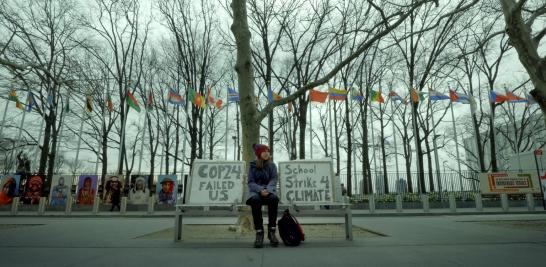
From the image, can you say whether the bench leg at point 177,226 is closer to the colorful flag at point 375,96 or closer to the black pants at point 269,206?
the black pants at point 269,206

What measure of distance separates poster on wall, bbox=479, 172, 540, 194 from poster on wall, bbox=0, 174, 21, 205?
26.7m

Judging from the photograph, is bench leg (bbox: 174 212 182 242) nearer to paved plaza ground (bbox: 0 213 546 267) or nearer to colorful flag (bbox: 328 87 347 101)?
paved plaza ground (bbox: 0 213 546 267)

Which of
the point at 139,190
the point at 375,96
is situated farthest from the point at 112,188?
the point at 375,96

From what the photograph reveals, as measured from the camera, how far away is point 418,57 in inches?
876

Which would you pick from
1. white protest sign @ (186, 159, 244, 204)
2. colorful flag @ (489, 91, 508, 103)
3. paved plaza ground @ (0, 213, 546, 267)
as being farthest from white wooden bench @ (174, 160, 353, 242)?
colorful flag @ (489, 91, 508, 103)

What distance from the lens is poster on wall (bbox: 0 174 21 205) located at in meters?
18.8

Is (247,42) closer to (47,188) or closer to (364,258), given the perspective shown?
(364,258)

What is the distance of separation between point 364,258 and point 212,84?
21.5 meters

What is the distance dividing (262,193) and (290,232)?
2.25 feet

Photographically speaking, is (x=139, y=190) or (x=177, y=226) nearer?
(x=177, y=226)

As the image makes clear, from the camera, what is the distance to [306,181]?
5723mm

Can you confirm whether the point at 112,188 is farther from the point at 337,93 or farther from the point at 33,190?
the point at 337,93

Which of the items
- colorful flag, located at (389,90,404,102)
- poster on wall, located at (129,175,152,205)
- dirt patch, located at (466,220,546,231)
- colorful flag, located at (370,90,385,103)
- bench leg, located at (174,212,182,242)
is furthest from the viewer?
colorful flag, located at (370,90,385,103)

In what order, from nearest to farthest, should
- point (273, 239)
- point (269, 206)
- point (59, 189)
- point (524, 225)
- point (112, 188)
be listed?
point (273, 239)
point (269, 206)
point (524, 225)
point (112, 188)
point (59, 189)
